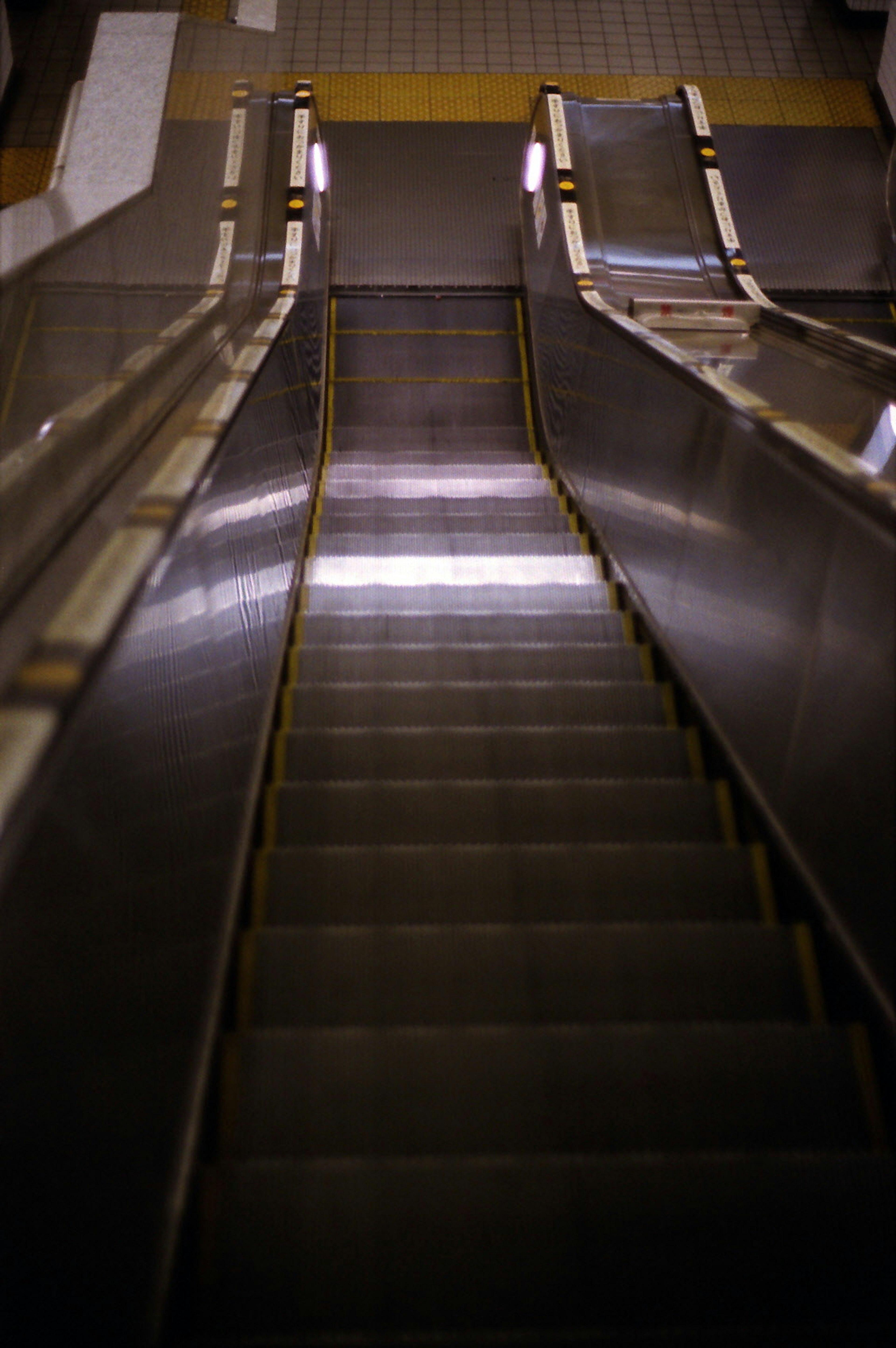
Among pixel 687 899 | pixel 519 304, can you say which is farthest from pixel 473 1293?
pixel 519 304

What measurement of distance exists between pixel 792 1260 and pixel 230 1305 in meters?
0.80

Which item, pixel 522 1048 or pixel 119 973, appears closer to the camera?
pixel 119 973

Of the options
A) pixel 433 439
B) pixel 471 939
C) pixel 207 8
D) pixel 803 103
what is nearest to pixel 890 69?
pixel 803 103

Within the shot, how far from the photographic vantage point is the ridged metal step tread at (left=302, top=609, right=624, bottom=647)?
9.76ft

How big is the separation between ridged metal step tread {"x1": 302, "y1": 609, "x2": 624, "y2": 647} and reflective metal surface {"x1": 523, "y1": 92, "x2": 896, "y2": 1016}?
8.0 inches

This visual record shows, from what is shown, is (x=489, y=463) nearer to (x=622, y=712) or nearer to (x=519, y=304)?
(x=519, y=304)

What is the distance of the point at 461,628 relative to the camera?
303 cm

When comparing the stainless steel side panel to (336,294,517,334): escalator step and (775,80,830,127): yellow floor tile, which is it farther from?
(775,80,830,127): yellow floor tile

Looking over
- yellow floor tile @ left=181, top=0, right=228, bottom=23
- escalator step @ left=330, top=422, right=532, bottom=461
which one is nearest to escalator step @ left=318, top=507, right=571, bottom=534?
escalator step @ left=330, top=422, right=532, bottom=461

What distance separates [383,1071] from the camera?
1.47m

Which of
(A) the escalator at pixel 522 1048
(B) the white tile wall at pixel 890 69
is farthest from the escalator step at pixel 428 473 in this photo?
(B) the white tile wall at pixel 890 69

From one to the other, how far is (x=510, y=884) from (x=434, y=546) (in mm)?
1878

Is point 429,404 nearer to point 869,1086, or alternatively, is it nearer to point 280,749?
point 280,749

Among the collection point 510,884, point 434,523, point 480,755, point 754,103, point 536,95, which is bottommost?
point 510,884
